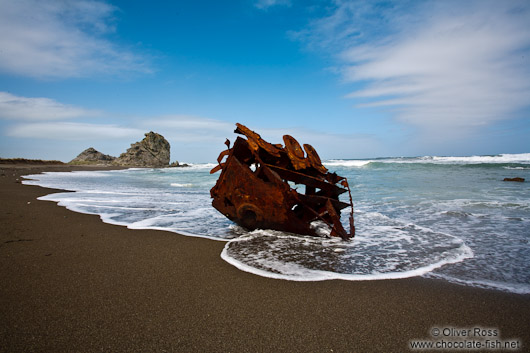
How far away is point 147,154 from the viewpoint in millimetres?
53969

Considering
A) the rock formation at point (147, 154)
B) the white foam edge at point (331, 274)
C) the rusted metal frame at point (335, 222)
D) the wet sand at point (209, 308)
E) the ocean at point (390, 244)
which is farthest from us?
the rock formation at point (147, 154)

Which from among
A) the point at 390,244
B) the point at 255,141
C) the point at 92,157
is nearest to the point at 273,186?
the point at 255,141

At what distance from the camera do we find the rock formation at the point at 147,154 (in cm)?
5251

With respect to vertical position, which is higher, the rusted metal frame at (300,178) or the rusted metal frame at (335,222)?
the rusted metal frame at (300,178)

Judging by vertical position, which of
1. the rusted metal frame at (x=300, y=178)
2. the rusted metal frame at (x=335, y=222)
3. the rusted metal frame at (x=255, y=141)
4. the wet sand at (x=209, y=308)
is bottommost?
the wet sand at (x=209, y=308)

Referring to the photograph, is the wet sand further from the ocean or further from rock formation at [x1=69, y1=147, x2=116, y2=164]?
rock formation at [x1=69, y1=147, x2=116, y2=164]

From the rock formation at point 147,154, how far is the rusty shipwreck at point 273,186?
53090 millimetres

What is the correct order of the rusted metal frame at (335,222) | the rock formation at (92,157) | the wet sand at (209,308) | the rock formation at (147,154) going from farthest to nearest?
1. the rock formation at (92,157)
2. the rock formation at (147,154)
3. the rusted metal frame at (335,222)
4. the wet sand at (209,308)

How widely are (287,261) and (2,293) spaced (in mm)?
2492

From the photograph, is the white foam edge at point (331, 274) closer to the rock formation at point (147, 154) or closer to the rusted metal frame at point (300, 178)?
the rusted metal frame at point (300, 178)

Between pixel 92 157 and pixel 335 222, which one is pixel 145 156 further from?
pixel 335 222

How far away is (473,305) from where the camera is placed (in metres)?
2.14

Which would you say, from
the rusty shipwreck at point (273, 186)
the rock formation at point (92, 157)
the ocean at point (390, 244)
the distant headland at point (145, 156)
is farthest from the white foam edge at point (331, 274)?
the rock formation at point (92, 157)

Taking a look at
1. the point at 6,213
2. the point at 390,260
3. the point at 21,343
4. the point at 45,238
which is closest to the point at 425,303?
the point at 390,260
